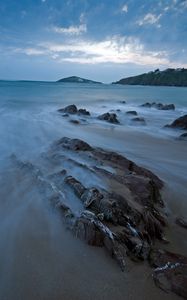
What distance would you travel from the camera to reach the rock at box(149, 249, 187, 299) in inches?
130

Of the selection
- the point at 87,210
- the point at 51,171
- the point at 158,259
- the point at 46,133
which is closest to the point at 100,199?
the point at 87,210

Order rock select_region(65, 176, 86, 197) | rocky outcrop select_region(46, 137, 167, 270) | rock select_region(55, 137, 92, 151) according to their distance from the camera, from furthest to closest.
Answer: rock select_region(55, 137, 92, 151) < rock select_region(65, 176, 86, 197) < rocky outcrop select_region(46, 137, 167, 270)

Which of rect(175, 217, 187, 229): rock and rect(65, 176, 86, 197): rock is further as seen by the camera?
rect(65, 176, 86, 197): rock

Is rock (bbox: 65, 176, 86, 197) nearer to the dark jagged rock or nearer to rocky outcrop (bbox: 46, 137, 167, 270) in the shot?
rocky outcrop (bbox: 46, 137, 167, 270)

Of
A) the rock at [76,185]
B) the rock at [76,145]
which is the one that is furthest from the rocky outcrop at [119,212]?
the rock at [76,145]

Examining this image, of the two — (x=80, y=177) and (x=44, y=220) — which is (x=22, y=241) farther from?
(x=80, y=177)

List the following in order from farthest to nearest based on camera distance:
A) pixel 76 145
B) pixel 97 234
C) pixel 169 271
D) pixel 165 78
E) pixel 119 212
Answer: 1. pixel 165 78
2. pixel 76 145
3. pixel 119 212
4. pixel 97 234
5. pixel 169 271

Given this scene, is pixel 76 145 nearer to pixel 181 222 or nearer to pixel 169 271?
pixel 181 222

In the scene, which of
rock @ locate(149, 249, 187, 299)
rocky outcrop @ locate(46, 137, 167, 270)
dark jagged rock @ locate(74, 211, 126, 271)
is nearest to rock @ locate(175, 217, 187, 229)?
rocky outcrop @ locate(46, 137, 167, 270)

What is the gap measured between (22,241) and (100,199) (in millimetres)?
1447

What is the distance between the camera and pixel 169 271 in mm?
3500

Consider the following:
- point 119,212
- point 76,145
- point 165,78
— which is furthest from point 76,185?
point 165,78

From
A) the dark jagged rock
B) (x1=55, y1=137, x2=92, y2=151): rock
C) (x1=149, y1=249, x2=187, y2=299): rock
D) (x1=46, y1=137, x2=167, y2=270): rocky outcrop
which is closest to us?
(x1=149, y1=249, x2=187, y2=299): rock

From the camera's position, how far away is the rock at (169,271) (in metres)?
3.30
